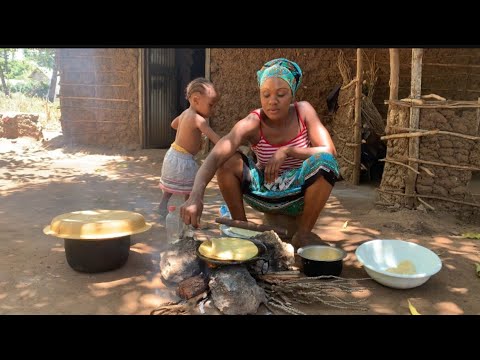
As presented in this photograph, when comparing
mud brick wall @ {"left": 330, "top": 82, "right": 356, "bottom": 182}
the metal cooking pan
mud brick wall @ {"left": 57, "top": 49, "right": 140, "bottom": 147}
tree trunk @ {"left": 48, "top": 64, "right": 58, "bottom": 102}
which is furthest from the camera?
tree trunk @ {"left": 48, "top": 64, "right": 58, "bottom": 102}

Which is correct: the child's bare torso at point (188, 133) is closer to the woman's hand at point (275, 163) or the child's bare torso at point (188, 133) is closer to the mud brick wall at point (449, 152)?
the woman's hand at point (275, 163)

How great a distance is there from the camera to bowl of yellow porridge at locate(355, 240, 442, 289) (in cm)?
263

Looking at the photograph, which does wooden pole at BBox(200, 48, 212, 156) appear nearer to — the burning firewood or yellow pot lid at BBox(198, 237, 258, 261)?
yellow pot lid at BBox(198, 237, 258, 261)

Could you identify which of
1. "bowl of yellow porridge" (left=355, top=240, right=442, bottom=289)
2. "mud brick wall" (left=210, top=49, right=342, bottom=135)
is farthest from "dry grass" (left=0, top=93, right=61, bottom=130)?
"bowl of yellow porridge" (left=355, top=240, right=442, bottom=289)

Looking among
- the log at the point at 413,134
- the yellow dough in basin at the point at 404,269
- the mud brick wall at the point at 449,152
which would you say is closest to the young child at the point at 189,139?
the yellow dough in basin at the point at 404,269

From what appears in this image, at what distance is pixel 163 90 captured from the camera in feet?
31.2

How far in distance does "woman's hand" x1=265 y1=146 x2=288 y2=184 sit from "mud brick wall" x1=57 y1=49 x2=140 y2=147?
6.34 m

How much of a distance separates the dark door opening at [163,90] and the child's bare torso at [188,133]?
5233mm

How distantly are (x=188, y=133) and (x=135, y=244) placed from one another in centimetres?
115

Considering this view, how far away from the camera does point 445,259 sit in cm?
327

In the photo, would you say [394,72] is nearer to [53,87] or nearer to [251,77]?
[251,77]

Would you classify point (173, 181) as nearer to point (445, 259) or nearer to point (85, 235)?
point (85, 235)

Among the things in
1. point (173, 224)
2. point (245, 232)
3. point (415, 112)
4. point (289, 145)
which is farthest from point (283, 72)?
point (415, 112)
